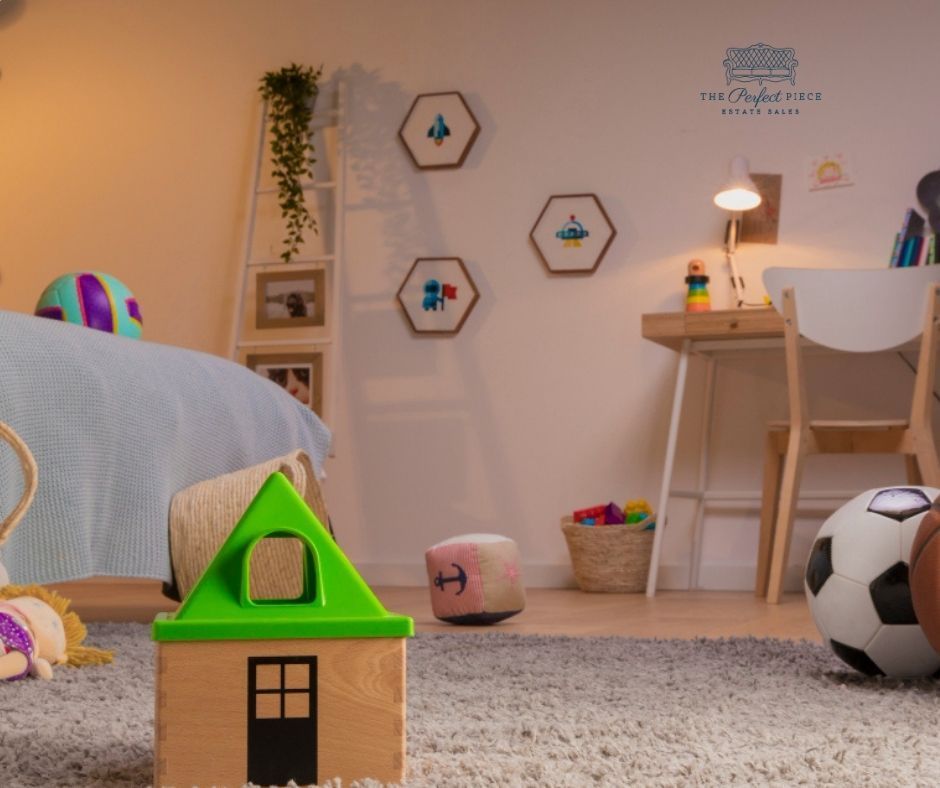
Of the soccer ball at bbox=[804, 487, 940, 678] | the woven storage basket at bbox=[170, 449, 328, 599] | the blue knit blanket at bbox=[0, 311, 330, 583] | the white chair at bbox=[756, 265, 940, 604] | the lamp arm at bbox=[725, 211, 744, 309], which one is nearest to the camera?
the soccer ball at bbox=[804, 487, 940, 678]

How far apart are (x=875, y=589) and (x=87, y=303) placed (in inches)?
73.5

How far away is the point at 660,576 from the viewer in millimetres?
3549

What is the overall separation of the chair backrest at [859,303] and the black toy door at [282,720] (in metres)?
2.20

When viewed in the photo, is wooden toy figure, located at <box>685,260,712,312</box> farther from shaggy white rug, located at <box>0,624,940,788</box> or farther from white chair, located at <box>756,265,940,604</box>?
shaggy white rug, located at <box>0,624,940,788</box>

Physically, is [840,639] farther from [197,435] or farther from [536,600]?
[536,600]

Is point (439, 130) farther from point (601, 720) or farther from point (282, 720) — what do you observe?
point (282, 720)

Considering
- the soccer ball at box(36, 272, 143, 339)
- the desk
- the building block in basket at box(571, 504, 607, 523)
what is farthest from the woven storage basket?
the building block in basket at box(571, 504, 607, 523)

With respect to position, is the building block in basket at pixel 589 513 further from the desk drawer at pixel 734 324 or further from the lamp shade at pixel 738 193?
the lamp shade at pixel 738 193

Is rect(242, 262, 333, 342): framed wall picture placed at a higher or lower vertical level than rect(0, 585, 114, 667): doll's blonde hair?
higher

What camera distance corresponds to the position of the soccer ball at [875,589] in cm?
146

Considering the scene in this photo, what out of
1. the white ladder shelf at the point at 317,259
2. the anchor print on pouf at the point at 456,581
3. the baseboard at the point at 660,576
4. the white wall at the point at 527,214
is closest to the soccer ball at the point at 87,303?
the anchor print on pouf at the point at 456,581

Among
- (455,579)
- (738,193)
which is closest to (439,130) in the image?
(738,193)

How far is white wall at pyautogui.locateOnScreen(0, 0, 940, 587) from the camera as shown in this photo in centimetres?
355

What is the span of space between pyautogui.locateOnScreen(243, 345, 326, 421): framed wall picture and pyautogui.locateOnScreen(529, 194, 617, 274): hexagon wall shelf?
82cm
